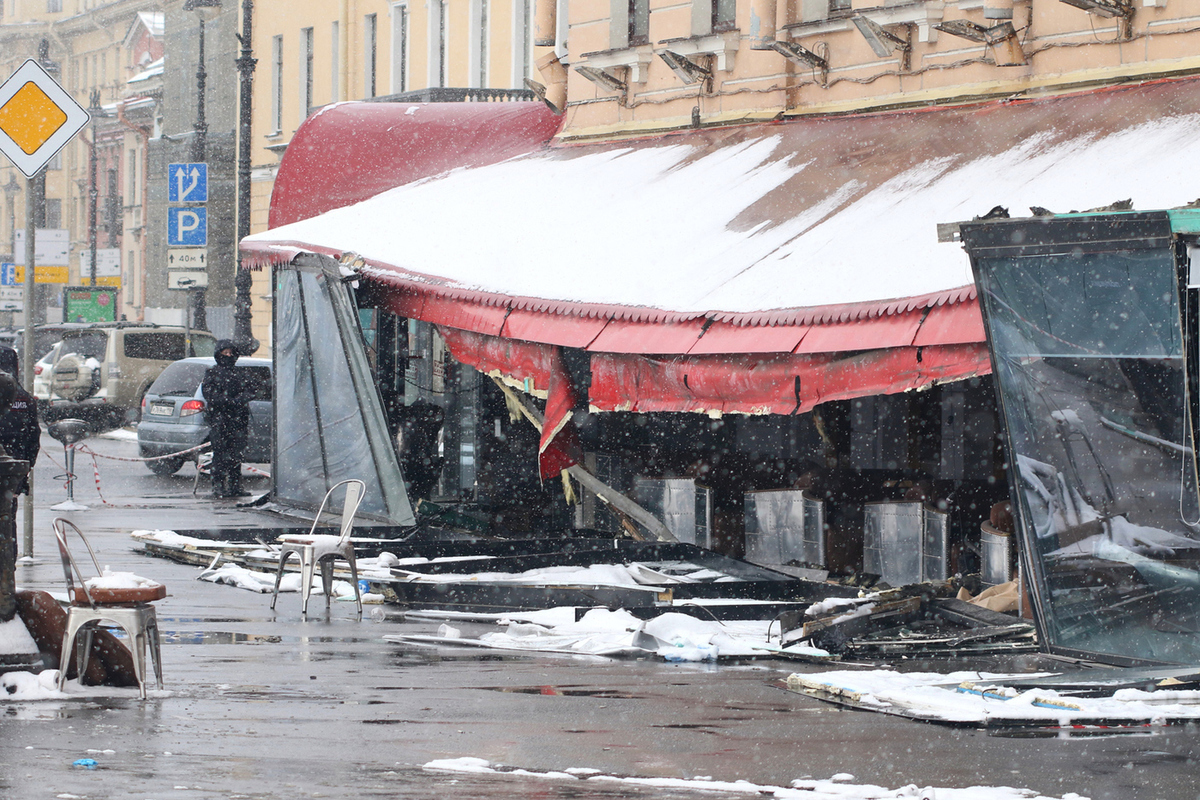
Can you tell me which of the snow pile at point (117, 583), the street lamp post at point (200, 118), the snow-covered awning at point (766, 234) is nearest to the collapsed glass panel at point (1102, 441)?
the snow-covered awning at point (766, 234)

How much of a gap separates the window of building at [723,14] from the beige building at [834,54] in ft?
0.04

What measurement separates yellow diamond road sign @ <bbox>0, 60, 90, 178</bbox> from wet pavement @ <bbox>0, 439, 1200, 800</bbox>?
13.4ft

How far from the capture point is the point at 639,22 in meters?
17.2

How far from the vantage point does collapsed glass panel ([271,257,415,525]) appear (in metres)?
16.0

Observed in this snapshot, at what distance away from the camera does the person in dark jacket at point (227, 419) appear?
66.9ft

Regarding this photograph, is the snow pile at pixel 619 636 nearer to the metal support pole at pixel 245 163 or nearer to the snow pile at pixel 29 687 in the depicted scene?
the snow pile at pixel 29 687

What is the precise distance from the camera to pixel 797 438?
53.5 feet

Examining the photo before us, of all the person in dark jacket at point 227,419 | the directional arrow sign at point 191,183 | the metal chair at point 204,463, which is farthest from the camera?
the directional arrow sign at point 191,183

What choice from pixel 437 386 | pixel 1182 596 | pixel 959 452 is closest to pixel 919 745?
pixel 1182 596

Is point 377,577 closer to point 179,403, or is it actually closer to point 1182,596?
point 1182,596

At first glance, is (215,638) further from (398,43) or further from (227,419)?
(398,43)

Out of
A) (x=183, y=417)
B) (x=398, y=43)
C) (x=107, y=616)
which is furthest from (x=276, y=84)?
(x=107, y=616)

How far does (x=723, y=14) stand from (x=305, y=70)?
22479 mm

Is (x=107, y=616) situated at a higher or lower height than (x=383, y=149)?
lower
